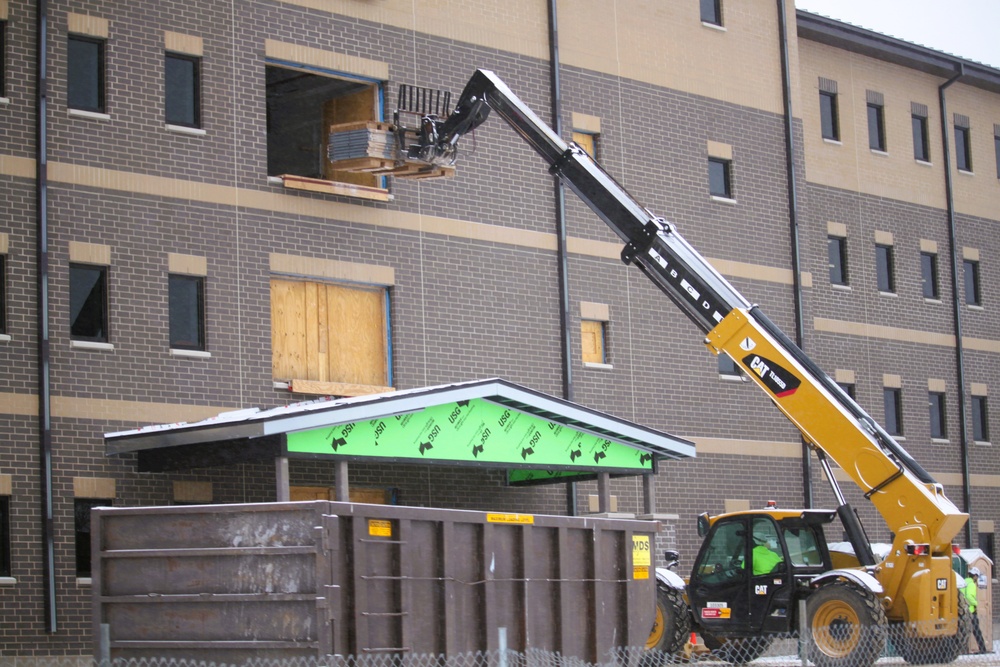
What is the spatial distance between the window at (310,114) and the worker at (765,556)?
9790 millimetres

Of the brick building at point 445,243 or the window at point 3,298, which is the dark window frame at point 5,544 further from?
the window at point 3,298

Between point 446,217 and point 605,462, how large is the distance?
553 cm

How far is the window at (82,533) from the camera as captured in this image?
2253cm

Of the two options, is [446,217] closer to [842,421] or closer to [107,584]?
[842,421]

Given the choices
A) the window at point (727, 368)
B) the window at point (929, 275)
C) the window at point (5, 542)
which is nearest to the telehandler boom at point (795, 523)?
the window at point (5, 542)

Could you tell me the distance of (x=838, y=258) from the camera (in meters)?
36.2

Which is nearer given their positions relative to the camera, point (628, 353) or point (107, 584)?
point (107, 584)

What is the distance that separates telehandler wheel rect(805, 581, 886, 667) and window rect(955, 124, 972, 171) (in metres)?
23.0

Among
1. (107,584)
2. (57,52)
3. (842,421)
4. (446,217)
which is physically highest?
(57,52)

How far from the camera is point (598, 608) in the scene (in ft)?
55.7

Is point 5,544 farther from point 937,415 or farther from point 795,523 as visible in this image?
point 937,415

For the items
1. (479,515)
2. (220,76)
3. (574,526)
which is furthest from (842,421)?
(220,76)

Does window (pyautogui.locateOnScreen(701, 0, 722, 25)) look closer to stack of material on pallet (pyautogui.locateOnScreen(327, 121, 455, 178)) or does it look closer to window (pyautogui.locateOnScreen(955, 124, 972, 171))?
window (pyautogui.locateOnScreen(955, 124, 972, 171))

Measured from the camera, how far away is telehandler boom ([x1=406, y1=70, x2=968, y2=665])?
773 inches
